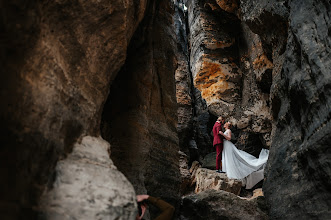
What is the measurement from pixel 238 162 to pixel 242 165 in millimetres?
125

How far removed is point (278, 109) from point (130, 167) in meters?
2.73

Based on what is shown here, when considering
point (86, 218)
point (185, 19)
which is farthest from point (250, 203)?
point (185, 19)

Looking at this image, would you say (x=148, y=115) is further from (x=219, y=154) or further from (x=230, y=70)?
(x=230, y=70)

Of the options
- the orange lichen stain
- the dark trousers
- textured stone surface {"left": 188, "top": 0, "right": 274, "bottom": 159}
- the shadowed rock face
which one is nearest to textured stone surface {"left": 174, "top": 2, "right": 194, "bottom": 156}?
textured stone surface {"left": 188, "top": 0, "right": 274, "bottom": 159}

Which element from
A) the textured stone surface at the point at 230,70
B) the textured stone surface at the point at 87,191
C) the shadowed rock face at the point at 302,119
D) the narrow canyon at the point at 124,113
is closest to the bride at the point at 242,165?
the narrow canyon at the point at 124,113

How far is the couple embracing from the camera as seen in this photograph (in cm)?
753

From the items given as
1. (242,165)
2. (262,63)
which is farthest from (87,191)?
(262,63)

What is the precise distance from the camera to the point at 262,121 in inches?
371

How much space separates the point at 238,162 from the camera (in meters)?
7.71

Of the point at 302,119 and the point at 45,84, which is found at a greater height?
the point at 302,119

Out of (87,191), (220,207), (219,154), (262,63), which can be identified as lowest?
(220,207)

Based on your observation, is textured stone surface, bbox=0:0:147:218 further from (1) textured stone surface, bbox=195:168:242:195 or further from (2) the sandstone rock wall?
(1) textured stone surface, bbox=195:168:242:195

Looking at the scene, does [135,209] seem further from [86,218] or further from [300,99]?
[300,99]

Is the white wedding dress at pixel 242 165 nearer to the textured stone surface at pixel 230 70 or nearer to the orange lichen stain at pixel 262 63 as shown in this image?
the textured stone surface at pixel 230 70
